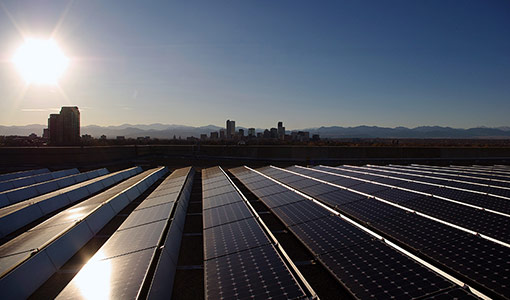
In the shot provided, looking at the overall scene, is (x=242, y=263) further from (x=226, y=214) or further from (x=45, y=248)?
(x=45, y=248)

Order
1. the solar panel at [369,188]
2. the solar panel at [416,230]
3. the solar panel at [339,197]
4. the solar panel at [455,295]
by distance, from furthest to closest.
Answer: the solar panel at [369,188], the solar panel at [339,197], the solar panel at [416,230], the solar panel at [455,295]

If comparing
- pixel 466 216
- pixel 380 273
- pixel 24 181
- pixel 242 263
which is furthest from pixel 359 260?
pixel 24 181

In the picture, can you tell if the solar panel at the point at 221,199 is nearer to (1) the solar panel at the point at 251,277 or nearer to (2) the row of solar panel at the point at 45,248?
(2) the row of solar panel at the point at 45,248

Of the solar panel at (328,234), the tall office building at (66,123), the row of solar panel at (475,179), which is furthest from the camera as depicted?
the tall office building at (66,123)

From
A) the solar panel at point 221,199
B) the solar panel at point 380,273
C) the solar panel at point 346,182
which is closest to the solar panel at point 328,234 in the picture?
the solar panel at point 380,273

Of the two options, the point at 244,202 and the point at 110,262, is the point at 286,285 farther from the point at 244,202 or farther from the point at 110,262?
the point at 244,202

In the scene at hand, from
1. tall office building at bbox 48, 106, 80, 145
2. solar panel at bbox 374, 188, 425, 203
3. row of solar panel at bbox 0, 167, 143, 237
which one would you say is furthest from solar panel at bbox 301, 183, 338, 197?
tall office building at bbox 48, 106, 80, 145

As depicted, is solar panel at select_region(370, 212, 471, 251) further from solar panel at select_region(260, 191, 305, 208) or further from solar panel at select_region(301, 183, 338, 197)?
solar panel at select_region(301, 183, 338, 197)
